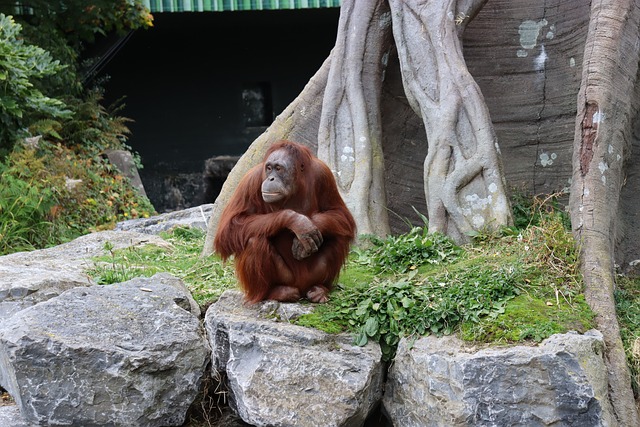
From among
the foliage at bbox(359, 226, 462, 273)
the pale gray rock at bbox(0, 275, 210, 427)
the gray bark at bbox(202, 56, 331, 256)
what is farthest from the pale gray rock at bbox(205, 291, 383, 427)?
the gray bark at bbox(202, 56, 331, 256)

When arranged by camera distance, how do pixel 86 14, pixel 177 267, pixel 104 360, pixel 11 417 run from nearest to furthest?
1. pixel 104 360
2. pixel 11 417
3. pixel 177 267
4. pixel 86 14

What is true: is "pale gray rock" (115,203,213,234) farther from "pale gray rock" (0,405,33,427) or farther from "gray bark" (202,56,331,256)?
"pale gray rock" (0,405,33,427)

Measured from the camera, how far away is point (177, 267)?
5.40m

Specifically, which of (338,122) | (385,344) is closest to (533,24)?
(338,122)

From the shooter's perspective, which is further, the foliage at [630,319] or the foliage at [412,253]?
the foliage at [412,253]

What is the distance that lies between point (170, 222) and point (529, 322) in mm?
4685

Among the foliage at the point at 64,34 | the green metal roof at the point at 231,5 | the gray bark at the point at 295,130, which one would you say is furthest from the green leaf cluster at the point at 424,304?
the green metal roof at the point at 231,5

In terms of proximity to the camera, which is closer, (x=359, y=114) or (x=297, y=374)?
(x=297, y=374)

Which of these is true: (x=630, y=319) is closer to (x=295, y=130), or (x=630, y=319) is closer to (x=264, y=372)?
(x=264, y=372)

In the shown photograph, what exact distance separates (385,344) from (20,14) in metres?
7.73

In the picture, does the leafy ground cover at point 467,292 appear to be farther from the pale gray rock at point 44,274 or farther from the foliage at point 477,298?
the pale gray rock at point 44,274

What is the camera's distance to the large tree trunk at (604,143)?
403 centimetres

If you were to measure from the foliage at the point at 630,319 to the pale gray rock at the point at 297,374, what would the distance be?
1.15 meters

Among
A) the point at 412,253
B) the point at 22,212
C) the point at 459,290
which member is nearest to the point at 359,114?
the point at 412,253
